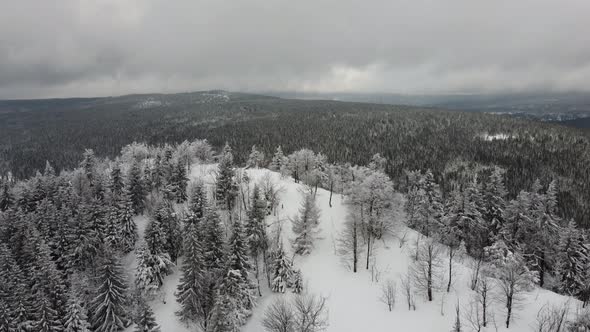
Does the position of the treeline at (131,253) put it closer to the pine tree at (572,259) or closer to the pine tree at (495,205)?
the pine tree at (495,205)

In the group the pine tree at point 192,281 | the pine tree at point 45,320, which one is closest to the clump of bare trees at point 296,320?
the pine tree at point 192,281

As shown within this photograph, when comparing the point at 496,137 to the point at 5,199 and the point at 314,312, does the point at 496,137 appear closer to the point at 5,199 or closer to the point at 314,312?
the point at 314,312

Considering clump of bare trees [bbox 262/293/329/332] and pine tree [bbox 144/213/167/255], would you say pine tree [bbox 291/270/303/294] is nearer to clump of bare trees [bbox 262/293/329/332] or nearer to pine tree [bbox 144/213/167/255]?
clump of bare trees [bbox 262/293/329/332]

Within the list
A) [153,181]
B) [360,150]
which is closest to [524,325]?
[153,181]

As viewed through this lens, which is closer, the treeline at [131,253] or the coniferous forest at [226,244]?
the coniferous forest at [226,244]

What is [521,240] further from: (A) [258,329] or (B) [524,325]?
(A) [258,329]

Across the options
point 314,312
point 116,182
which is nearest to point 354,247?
point 314,312
